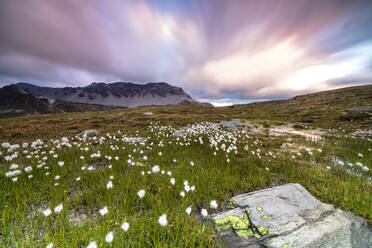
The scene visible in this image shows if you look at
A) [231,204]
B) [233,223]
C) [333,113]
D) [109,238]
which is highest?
[333,113]

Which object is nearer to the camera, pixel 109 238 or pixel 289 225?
pixel 109 238

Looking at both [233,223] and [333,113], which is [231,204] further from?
[333,113]

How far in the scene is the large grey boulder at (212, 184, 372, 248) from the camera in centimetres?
216

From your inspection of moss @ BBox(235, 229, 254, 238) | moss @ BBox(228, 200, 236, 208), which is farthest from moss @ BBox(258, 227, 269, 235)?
moss @ BBox(228, 200, 236, 208)

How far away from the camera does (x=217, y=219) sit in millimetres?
2684

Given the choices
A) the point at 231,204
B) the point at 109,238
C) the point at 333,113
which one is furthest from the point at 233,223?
the point at 333,113

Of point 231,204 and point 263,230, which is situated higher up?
point 263,230

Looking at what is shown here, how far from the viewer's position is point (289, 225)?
8.00 feet

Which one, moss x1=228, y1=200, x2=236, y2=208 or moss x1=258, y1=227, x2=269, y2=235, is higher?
moss x1=258, y1=227, x2=269, y2=235

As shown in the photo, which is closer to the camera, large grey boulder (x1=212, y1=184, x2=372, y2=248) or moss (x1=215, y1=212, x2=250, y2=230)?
Answer: large grey boulder (x1=212, y1=184, x2=372, y2=248)

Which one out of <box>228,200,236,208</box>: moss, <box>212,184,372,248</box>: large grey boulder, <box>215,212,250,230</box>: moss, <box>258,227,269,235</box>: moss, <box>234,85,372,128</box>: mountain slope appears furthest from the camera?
<box>234,85,372,128</box>: mountain slope

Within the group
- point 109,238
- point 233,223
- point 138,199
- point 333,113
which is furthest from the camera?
point 333,113

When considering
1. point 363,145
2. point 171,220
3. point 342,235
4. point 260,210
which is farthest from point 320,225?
point 363,145

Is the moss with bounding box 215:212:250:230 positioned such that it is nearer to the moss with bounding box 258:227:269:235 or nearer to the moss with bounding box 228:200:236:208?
the moss with bounding box 258:227:269:235
